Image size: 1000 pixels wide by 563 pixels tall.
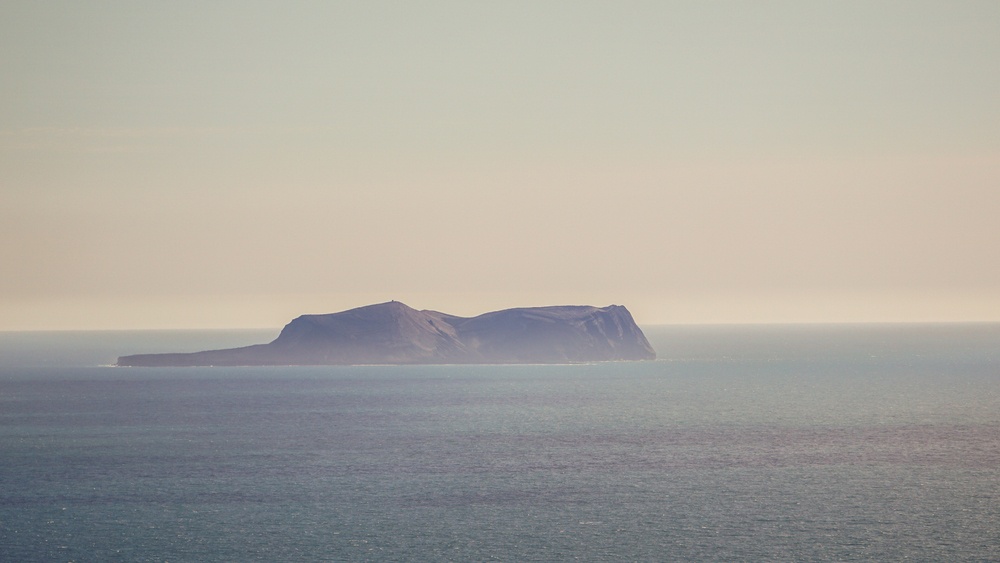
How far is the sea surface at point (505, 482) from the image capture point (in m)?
63.7

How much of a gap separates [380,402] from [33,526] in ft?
311

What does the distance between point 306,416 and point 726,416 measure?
5732 centimetres

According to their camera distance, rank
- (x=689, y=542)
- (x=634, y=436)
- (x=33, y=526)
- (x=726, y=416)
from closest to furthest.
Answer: (x=689, y=542) < (x=33, y=526) < (x=634, y=436) < (x=726, y=416)

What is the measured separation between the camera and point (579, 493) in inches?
3142

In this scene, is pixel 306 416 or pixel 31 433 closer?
pixel 31 433

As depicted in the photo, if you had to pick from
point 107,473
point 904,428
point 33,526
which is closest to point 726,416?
point 904,428

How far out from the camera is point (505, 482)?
85.2 meters

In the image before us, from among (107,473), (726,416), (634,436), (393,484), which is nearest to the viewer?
(393,484)

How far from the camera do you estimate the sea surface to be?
6369 cm

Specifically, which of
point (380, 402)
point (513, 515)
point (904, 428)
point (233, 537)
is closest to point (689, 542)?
point (513, 515)

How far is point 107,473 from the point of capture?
90875mm

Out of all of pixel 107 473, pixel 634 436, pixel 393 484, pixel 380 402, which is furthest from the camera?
pixel 380 402

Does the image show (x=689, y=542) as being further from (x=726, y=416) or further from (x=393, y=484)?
(x=726, y=416)

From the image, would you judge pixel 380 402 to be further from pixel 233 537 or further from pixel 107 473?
pixel 233 537
